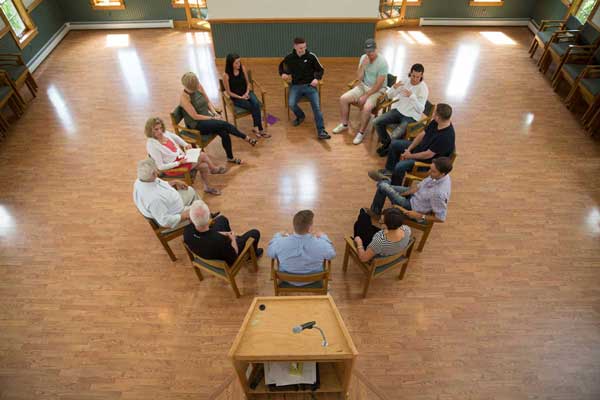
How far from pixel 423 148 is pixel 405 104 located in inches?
34.4

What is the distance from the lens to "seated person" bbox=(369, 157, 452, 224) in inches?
131

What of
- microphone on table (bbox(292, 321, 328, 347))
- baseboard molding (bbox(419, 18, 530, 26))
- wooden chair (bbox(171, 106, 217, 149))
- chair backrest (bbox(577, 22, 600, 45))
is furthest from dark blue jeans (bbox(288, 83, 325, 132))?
chair backrest (bbox(577, 22, 600, 45))

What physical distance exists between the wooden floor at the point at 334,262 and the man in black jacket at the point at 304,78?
13.7 inches

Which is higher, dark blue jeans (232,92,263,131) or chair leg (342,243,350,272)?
dark blue jeans (232,92,263,131)

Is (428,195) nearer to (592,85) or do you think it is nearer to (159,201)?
(159,201)

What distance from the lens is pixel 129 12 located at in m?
7.98

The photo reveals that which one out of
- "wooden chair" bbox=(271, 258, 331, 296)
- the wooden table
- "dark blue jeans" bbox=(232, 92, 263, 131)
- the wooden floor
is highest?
the wooden table

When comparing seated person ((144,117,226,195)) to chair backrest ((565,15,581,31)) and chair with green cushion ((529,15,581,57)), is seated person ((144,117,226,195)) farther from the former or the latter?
chair backrest ((565,15,581,31))

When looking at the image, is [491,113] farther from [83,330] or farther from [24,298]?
[24,298]

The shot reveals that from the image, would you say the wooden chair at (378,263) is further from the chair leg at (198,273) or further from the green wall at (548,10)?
the green wall at (548,10)

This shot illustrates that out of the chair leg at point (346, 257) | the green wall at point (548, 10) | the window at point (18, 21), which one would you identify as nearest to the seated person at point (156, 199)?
the chair leg at point (346, 257)

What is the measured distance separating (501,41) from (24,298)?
928 centimetres

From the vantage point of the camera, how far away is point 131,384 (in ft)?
10.2

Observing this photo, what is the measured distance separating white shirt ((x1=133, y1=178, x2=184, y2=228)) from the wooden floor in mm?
690
